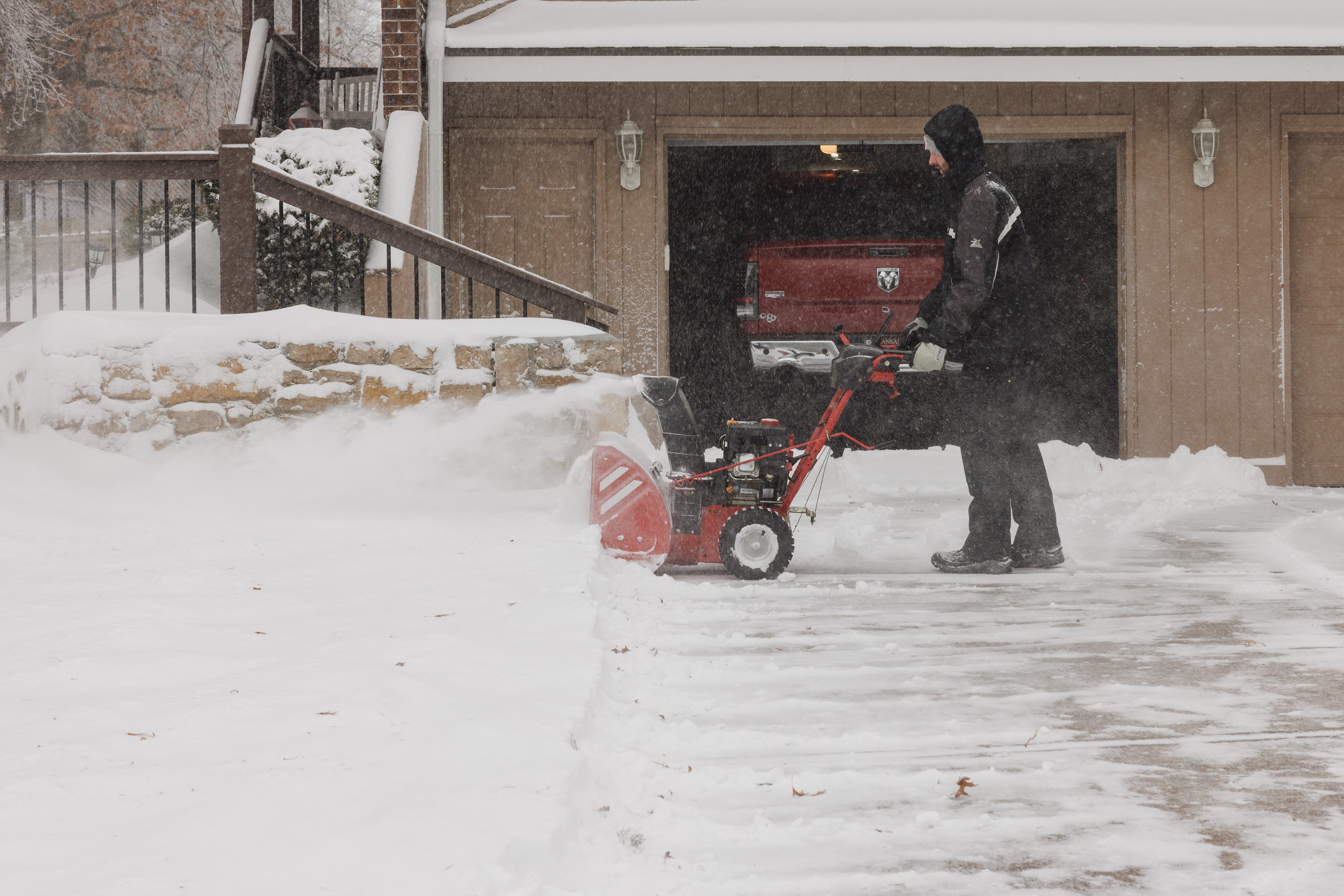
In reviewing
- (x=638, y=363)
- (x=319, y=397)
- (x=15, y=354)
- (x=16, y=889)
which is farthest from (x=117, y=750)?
(x=638, y=363)

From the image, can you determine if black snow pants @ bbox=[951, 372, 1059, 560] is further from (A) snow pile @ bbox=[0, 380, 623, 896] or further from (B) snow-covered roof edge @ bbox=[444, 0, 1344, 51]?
(B) snow-covered roof edge @ bbox=[444, 0, 1344, 51]

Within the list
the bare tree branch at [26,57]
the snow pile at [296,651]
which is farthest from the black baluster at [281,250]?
the bare tree branch at [26,57]

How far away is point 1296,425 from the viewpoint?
9.48 metres

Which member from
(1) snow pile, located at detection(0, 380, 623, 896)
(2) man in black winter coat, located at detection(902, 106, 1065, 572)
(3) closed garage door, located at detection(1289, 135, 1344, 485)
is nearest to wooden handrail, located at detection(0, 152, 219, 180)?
(1) snow pile, located at detection(0, 380, 623, 896)

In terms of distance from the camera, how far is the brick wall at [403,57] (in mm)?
8492

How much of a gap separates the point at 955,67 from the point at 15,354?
21.0 feet

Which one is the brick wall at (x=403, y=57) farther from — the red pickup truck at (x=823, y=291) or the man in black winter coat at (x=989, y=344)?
the man in black winter coat at (x=989, y=344)

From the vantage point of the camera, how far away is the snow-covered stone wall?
220 inches

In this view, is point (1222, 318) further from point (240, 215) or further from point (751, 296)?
point (240, 215)

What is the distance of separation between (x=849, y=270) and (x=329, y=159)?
382 cm

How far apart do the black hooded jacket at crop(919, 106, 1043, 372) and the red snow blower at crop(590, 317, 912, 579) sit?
0.31 metres

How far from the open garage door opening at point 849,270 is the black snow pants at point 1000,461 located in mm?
3812

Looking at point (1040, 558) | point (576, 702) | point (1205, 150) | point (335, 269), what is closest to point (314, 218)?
point (335, 269)

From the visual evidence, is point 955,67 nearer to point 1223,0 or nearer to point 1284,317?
point 1223,0
